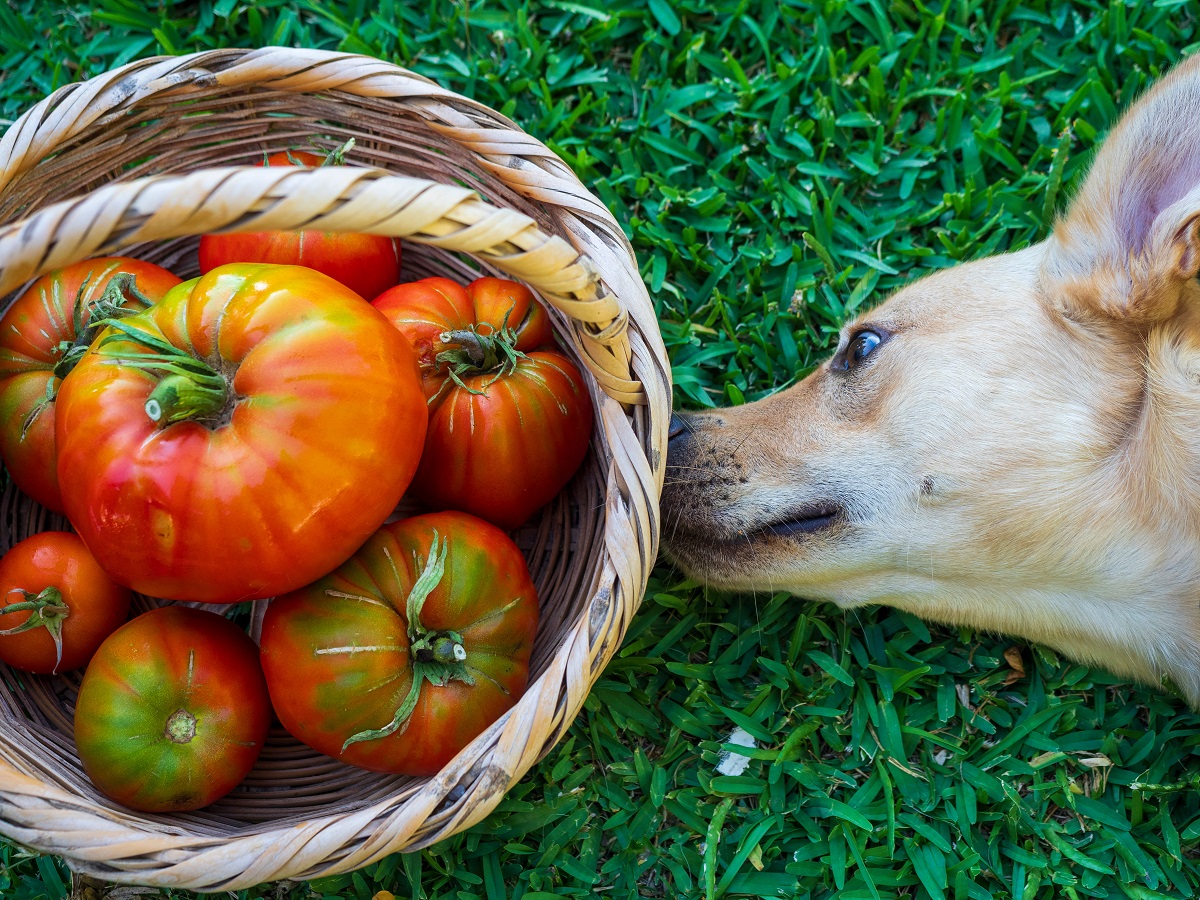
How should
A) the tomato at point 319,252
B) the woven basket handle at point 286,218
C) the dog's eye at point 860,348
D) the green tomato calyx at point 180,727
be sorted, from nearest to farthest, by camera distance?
the woven basket handle at point 286,218
the green tomato calyx at point 180,727
the tomato at point 319,252
the dog's eye at point 860,348

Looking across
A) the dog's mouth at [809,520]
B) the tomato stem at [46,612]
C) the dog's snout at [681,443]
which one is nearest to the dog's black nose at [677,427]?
the dog's snout at [681,443]

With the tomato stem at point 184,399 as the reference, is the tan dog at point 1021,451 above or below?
below

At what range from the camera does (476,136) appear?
208 centimetres

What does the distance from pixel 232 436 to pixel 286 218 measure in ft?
1.31

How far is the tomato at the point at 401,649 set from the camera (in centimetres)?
177

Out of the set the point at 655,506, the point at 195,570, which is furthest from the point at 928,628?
the point at 195,570

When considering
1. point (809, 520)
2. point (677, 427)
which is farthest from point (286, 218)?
point (809, 520)

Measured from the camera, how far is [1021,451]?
6.72ft

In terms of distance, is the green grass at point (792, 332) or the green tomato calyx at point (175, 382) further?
the green grass at point (792, 332)

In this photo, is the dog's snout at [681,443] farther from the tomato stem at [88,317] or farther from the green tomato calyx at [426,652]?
the tomato stem at [88,317]

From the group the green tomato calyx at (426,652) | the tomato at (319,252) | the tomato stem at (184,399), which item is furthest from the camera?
the tomato at (319,252)

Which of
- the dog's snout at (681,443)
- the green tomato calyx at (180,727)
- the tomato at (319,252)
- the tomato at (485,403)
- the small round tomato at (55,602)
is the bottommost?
the green tomato calyx at (180,727)

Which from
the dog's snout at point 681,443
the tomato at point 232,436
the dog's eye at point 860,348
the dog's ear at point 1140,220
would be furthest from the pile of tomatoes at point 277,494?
the dog's ear at point 1140,220

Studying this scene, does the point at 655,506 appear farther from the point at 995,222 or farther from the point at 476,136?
the point at 995,222
